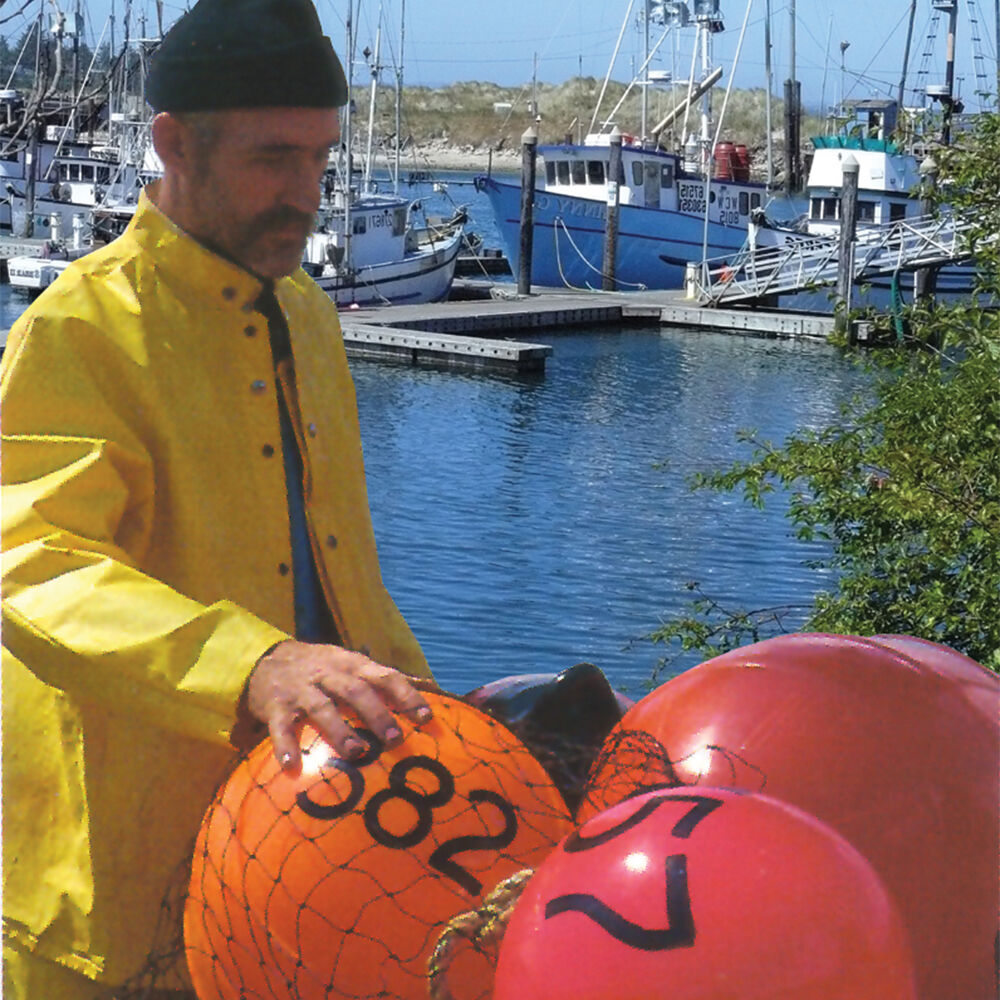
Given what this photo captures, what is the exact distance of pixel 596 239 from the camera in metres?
43.3

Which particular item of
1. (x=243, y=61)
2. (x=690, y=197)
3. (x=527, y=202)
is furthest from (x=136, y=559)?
(x=690, y=197)

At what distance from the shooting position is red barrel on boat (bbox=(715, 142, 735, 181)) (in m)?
46.2

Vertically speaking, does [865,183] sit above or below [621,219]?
above

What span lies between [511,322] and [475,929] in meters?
34.8

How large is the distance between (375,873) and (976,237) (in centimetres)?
729

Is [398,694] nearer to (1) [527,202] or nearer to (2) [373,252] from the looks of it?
(2) [373,252]

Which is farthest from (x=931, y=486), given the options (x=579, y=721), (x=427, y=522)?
(x=427, y=522)

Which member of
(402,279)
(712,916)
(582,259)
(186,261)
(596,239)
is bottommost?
(402,279)

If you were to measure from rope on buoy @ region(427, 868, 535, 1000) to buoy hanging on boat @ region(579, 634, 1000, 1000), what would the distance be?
18 cm

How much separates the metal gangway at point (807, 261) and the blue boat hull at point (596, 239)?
184cm

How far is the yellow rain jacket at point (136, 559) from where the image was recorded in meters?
1.80

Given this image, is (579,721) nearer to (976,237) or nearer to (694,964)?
(694,964)

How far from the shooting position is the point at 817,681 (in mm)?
1930

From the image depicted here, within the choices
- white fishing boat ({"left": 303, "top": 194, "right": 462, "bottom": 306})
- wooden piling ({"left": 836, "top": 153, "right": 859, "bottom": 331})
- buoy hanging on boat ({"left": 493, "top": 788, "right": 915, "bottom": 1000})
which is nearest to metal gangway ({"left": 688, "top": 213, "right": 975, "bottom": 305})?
wooden piling ({"left": 836, "top": 153, "right": 859, "bottom": 331})
